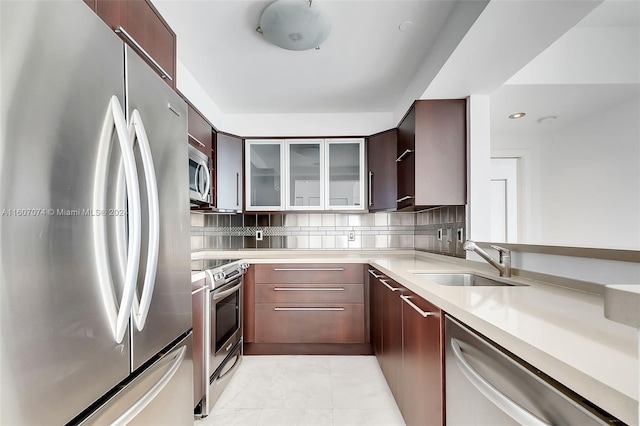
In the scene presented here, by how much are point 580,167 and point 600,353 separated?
264cm

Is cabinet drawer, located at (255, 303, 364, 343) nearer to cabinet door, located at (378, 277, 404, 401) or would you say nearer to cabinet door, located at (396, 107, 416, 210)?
cabinet door, located at (378, 277, 404, 401)

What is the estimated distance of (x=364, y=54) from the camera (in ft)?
6.50

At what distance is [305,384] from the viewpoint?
2.00 m

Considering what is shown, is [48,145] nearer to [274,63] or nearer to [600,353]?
[600,353]

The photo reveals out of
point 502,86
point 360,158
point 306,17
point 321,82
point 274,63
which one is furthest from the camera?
point 360,158

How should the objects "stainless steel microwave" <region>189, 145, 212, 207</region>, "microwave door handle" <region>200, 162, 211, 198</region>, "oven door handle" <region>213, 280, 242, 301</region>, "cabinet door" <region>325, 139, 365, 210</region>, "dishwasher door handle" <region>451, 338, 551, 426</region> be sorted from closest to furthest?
"dishwasher door handle" <region>451, 338, 551, 426</region>
"oven door handle" <region>213, 280, 242, 301</region>
"stainless steel microwave" <region>189, 145, 212, 207</region>
"microwave door handle" <region>200, 162, 211, 198</region>
"cabinet door" <region>325, 139, 365, 210</region>

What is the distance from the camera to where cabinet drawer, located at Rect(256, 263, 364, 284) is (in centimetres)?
248

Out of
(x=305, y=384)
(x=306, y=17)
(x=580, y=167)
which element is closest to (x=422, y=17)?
(x=306, y=17)

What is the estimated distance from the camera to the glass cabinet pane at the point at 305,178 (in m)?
2.86

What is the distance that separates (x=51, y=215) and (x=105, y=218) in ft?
0.38

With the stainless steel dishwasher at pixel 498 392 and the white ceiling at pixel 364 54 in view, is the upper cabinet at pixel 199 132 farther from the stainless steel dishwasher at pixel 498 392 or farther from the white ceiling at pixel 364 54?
the stainless steel dishwasher at pixel 498 392

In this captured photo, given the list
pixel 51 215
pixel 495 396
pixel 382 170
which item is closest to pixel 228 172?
pixel 382 170

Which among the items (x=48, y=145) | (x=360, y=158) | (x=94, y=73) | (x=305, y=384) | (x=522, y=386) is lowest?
(x=305, y=384)

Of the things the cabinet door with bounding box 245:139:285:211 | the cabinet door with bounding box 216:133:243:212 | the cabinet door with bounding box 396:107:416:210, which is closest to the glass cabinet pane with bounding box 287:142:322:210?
the cabinet door with bounding box 245:139:285:211
